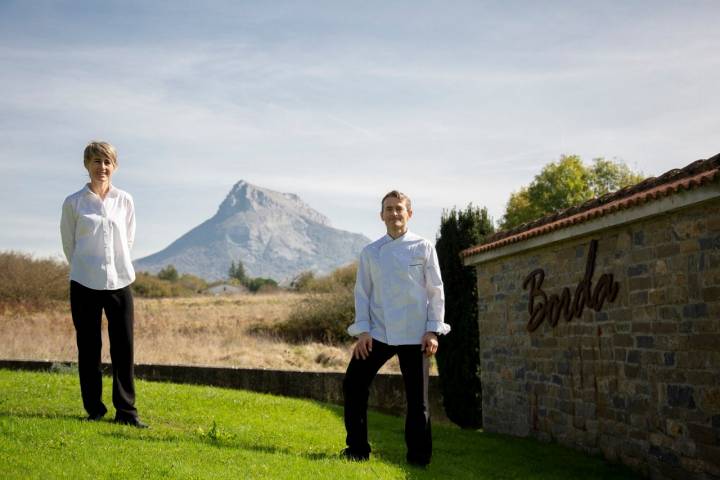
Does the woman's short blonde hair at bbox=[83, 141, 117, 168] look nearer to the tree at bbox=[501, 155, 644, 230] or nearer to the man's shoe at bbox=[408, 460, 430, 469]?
the man's shoe at bbox=[408, 460, 430, 469]

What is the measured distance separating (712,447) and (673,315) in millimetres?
1106

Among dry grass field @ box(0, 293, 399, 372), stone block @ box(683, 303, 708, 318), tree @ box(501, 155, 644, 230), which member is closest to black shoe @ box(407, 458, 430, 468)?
stone block @ box(683, 303, 708, 318)

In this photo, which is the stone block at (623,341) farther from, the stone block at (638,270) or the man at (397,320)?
the man at (397,320)

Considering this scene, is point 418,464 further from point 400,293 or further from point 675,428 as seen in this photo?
point 675,428

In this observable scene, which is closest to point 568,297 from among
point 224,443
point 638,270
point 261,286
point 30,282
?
point 638,270

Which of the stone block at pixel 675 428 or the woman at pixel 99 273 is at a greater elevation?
the woman at pixel 99 273

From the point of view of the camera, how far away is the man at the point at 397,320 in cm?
594

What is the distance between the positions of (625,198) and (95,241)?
4745 mm

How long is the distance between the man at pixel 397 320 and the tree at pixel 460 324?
7.07m

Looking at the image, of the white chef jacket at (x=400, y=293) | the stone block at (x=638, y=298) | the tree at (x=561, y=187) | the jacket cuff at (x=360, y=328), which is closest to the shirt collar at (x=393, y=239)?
the white chef jacket at (x=400, y=293)

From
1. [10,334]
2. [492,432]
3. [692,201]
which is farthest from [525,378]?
[10,334]

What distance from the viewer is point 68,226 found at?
635 cm

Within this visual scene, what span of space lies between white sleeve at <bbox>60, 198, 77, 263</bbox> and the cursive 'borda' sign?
4.98 meters

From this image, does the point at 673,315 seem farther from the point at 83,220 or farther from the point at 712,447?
the point at 83,220
